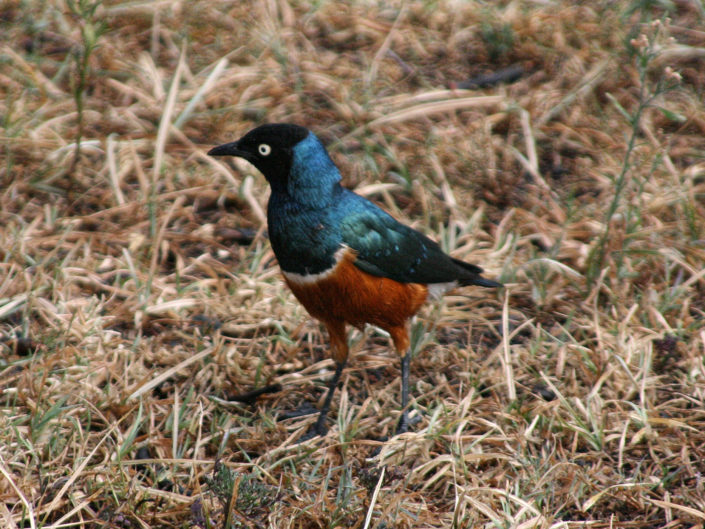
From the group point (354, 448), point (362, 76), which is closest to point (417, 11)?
point (362, 76)

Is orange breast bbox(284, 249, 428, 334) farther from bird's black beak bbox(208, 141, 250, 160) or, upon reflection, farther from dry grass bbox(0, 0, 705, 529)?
bird's black beak bbox(208, 141, 250, 160)

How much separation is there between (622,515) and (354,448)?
1236mm

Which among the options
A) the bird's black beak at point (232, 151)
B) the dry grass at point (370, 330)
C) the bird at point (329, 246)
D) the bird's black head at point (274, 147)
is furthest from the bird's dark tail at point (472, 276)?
the bird's black beak at point (232, 151)

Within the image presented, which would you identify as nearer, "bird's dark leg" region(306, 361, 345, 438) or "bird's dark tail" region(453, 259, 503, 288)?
"bird's dark leg" region(306, 361, 345, 438)

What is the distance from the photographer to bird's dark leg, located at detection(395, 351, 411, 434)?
4109 mm

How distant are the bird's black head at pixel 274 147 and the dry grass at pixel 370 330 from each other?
102 cm

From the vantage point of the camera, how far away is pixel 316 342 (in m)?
4.80

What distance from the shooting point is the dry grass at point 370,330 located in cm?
364

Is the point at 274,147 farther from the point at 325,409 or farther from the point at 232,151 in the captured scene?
the point at 325,409

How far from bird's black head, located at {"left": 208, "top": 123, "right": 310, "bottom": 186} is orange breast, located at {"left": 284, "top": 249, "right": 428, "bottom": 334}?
1.69ft

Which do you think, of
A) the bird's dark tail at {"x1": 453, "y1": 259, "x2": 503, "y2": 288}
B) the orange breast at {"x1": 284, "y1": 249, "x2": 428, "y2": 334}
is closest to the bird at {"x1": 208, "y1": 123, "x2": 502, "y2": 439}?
the orange breast at {"x1": 284, "y1": 249, "x2": 428, "y2": 334}

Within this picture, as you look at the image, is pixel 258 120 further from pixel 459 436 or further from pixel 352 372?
pixel 459 436

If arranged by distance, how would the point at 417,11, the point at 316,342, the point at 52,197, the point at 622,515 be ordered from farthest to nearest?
the point at 417,11
the point at 52,197
the point at 316,342
the point at 622,515

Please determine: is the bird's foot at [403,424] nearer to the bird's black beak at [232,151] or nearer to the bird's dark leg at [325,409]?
the bird's dark leg at [325,409]
